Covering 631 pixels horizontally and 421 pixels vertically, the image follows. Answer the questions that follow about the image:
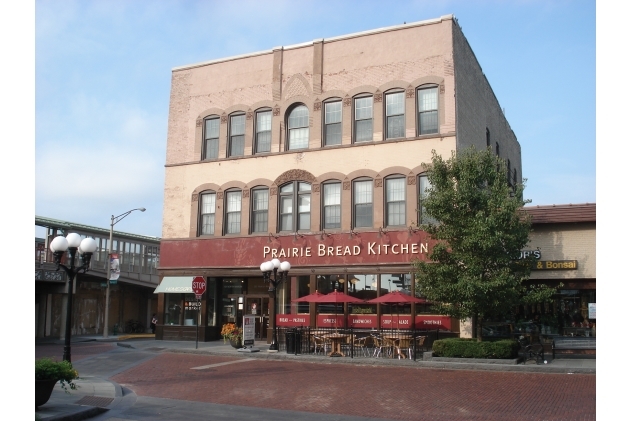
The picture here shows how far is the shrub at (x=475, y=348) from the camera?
20016 mm

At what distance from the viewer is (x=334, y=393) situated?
15.0 meters

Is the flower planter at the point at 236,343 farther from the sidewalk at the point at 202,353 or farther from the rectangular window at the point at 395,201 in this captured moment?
the rectangular window at the point at 395,201

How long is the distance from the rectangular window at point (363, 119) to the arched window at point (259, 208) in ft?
17.2

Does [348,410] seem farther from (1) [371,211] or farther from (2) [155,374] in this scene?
(1) [371,211]

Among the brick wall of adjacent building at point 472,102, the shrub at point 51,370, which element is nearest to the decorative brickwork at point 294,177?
the brick wall of adjacent building at point 472,102

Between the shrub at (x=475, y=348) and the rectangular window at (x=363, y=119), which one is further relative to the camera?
the rectangular window at (x=363, y=119)

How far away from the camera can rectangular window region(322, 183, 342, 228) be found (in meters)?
28.4

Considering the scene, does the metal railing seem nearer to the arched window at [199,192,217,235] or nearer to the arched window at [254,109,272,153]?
the arched window at [199,192,217,235]

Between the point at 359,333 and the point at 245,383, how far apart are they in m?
9.08

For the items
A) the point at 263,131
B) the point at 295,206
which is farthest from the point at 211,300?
the point at 263,131

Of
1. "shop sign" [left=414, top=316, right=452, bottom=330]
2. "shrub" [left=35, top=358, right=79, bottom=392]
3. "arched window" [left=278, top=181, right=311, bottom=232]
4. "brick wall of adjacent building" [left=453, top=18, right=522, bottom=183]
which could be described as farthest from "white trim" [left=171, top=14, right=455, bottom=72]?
"shrub" [left=35, top=358, right=79, bottom=392]

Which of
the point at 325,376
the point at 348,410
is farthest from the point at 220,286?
the point at 348,410

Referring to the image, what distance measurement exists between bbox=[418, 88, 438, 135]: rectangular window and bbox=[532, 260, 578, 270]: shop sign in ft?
22.8

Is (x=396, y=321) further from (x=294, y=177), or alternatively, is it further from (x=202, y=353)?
(x=294, y=177)
